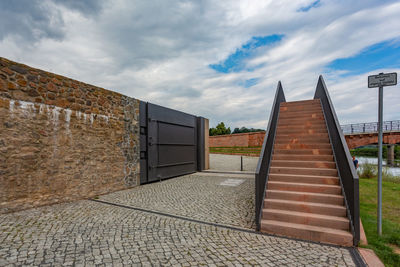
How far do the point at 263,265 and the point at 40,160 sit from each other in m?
5.35

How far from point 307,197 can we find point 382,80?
8.33ft

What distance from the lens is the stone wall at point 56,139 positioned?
4.47 metres

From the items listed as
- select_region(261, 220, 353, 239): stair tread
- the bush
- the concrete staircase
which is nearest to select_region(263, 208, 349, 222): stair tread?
the concrete staircase

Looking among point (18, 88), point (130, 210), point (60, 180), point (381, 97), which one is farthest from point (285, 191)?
point (18, 88)

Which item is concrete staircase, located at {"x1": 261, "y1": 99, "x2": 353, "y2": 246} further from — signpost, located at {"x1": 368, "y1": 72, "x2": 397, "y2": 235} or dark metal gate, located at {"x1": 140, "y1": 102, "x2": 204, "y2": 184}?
dark metal gate, located at {"x1": 140, "y1": 102, "x2": 204, "y2": 184}

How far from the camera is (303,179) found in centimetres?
468

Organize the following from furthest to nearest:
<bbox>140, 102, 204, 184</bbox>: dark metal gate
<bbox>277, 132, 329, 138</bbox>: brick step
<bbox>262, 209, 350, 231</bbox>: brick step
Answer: <bbox>140, 102, 204, 184</bbox>: dark metal gate → <bbox>277, 132, 329, 138</bbox>: brick step → <bbox>262, 209, 350, 231</bbox>: brick step

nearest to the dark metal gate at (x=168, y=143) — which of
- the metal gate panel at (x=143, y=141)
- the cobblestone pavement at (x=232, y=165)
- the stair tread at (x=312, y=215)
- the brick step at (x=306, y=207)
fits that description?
the metal gate panel at (x=143, y=141)

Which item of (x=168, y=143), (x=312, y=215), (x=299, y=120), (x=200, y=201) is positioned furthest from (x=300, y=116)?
(x=168, y=143)

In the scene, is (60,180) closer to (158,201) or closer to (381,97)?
(158,201)

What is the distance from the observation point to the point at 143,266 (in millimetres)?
2600

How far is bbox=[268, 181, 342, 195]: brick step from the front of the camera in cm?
416

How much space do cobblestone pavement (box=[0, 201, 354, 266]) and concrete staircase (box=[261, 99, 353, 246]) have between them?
0.27 metres

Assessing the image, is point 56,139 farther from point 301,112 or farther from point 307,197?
point 301,112
